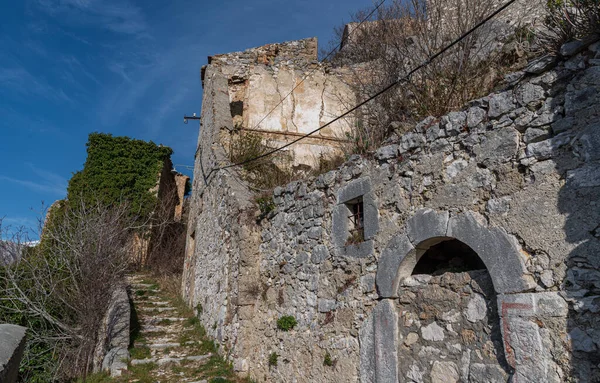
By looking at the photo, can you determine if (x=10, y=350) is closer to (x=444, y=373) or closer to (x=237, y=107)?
(x=444, y=373)

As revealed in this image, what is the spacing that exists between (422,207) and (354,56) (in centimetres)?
1118

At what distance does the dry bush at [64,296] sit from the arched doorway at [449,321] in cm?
543

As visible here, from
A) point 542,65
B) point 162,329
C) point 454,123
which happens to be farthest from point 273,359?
point 542,65

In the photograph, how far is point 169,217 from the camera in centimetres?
1590

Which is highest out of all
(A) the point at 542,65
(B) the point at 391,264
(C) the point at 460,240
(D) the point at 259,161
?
(D) the point at 259,161

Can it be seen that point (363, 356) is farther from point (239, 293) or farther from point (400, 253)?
point (239, 293)

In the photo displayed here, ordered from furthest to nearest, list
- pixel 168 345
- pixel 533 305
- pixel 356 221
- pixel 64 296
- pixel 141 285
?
pixel 141 285, pixel 168 345, pixel 64 296, pixel 356 221, pixel 533 305

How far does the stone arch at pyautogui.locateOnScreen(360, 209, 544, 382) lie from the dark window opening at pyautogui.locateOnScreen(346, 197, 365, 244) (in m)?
0.51

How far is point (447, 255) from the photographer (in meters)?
4.30

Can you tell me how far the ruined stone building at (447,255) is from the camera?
117 inches

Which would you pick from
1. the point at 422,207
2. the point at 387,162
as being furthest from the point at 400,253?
the point at 387,162

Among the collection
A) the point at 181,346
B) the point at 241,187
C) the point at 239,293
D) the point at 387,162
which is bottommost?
the point at 181,346

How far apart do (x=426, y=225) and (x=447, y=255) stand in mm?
570

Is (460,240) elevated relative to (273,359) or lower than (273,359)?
elevated
